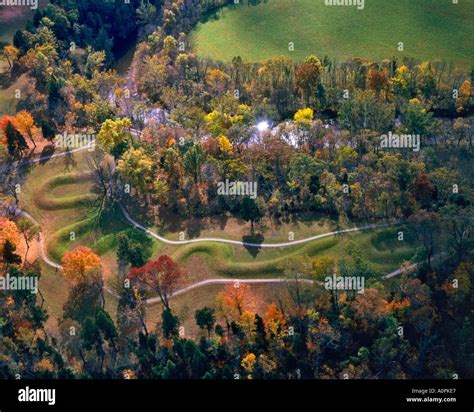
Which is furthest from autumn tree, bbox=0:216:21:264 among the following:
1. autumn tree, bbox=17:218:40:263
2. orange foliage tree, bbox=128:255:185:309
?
orange foliage tree, bbox=128:255:185:309

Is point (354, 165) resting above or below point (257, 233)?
above

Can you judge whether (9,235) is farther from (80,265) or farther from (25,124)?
(25,124)

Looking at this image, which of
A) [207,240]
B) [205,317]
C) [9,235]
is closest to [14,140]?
[9,235]

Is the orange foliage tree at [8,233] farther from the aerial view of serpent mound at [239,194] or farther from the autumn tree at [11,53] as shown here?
the autumn tree at [11,53]

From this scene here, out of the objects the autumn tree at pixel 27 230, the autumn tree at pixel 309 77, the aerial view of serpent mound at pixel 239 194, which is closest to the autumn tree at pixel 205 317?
the aerial view of serpent mound at pixel 239 194

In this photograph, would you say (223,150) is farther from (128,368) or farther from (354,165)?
(128,368)

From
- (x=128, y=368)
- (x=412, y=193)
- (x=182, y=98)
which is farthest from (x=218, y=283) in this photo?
(x=182, y=98)
